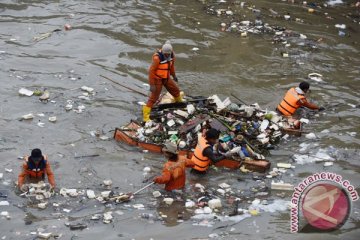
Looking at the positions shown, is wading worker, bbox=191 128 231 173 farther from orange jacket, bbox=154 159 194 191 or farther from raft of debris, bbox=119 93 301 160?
raft of debris, bbox=119 93 301 160

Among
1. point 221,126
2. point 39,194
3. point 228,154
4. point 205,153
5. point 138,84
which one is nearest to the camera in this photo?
point 39,194

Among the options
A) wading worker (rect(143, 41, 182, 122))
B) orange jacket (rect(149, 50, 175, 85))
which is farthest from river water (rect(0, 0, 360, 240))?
orange jacket (rect(149, 50, 175, 85))

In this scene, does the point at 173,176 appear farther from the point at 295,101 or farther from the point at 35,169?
the point at 295,101

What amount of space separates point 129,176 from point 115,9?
31.8 ft

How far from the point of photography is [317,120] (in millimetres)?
11289

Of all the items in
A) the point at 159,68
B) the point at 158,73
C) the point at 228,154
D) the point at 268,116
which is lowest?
the point at 228,154

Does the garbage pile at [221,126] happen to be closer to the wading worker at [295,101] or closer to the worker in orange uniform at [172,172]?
the wading worker at [295,101]

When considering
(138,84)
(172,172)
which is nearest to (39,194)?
(172,172)

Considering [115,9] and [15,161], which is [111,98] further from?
[115,9]

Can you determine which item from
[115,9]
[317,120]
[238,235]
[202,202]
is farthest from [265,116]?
[115,9]

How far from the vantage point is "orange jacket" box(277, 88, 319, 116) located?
36.4 feet

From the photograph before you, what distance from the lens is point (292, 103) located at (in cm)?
1115

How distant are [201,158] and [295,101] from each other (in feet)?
10.7

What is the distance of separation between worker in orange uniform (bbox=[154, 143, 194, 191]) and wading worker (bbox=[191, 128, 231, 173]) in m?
0.50
